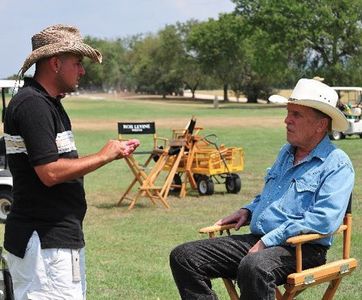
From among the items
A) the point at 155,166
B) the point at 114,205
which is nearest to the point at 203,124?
the point at 155,166

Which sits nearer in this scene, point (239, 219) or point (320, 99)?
point (320, 99)

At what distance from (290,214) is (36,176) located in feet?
5.11

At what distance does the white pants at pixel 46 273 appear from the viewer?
3406 mm

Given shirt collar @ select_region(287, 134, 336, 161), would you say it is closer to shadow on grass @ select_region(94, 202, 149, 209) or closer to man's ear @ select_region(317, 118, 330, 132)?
man's ear @ select_region(317, 118, 330, 132)

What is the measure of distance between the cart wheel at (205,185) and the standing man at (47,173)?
8.09 meters

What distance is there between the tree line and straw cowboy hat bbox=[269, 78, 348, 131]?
15910 millimetres

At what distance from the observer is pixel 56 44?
11.4 feet

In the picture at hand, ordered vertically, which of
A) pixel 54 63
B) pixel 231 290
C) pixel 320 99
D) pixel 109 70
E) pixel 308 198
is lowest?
pixel 109 70

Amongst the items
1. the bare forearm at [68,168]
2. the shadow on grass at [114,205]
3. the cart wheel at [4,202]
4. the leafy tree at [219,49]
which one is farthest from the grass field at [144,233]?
the leafy tree at [219,49]

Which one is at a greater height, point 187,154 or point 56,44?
point 56,44

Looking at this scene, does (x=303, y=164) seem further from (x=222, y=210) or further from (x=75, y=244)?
(x=222, y=210)

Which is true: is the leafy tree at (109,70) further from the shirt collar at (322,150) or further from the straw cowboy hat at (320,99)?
the shirt collar at (322,150)

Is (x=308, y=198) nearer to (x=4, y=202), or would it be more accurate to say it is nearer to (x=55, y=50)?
(x=55, y=50)

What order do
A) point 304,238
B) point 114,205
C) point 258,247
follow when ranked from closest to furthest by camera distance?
point 304,238
point 258,247
point 114,205
